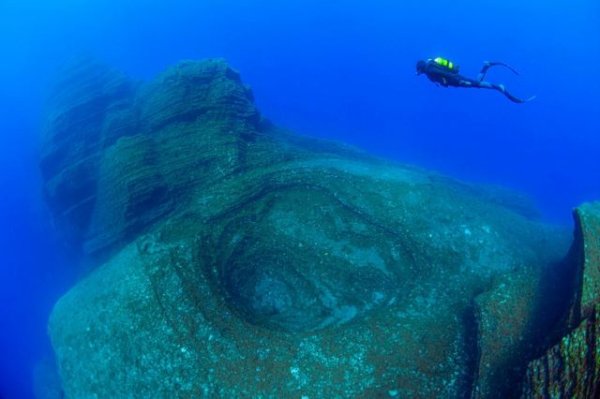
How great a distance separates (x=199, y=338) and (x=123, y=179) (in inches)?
259

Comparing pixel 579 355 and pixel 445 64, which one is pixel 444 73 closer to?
pixel 445 64

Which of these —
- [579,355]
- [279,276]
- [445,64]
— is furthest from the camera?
[279,276]

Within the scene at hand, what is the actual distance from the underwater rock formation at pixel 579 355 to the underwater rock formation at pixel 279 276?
0.56m

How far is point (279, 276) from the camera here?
10.3 metres

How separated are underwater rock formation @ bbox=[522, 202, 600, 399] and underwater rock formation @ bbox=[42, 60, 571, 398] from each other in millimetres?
564

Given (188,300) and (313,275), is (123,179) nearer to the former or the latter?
(188,300)

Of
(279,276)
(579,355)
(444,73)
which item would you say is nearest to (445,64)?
(444,73)

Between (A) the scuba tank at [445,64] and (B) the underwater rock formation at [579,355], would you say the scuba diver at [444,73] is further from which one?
(B) the underwater rock formation at [579,355]

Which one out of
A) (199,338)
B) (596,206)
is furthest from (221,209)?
(596,206)

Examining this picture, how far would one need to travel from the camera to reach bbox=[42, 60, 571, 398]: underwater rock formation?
7.73 m

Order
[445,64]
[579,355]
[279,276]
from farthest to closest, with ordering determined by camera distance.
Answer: [279,276] → [445,64] → [579,355]

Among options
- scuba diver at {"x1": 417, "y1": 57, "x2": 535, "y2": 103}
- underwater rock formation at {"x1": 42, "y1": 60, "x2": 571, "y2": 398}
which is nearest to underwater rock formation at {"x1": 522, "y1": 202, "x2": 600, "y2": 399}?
underwater rock formation at {"x1": 42, "y1": 60, "x2": 571, "y2": 398}

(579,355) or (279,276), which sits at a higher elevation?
(279,276)

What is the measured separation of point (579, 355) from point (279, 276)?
672 cm
